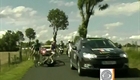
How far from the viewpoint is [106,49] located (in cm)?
1317

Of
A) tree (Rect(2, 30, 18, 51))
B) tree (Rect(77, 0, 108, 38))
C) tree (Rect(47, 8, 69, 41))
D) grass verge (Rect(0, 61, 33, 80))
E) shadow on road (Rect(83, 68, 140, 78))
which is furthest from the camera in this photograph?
tree (Rect(2, 30, 18, 51))

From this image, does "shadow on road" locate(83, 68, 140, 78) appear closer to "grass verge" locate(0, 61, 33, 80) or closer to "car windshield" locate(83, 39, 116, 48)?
"car windshield" locate(83, 39, 116, 48)

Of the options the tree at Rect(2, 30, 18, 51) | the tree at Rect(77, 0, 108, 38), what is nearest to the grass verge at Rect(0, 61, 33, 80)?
the tree at Rect(77, 0, 108, 38)

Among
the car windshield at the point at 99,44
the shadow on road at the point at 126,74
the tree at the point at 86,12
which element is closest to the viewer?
the shadow on road at the point at 126,74

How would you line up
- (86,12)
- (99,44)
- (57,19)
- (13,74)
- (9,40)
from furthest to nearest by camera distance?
(9,40), (57,19), (86,12), (13,74), (99,44)

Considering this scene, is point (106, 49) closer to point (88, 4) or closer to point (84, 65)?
point (84, 65)

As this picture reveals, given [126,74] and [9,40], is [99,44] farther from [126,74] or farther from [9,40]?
[9,40]

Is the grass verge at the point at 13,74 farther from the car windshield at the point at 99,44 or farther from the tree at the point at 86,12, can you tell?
the tree at the point at 86,12

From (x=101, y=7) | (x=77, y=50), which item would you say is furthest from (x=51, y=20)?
(x=77, y=50)

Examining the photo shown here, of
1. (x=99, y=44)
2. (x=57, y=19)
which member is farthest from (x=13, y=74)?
(x=57, y=19)

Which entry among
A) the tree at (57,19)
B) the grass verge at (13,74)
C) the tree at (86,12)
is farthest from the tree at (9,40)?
the grass verge at (13,74)

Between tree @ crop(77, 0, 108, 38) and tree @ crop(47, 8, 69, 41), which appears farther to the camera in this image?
tree @ crop(47, 8, 69, 41)

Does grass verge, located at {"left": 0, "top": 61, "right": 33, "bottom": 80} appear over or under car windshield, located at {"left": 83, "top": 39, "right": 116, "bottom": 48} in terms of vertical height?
under

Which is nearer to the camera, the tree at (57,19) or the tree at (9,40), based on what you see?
the tree at (57,19)
